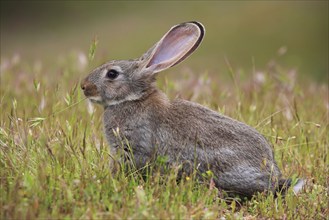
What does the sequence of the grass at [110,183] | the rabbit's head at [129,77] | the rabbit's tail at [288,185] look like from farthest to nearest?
the rabbit's head at [129,77]
the rabbit's tail at [288,185]
the grass at [110,183]

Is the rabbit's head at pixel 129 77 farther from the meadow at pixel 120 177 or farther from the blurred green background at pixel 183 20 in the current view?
the blurred green background at pixel 183 20

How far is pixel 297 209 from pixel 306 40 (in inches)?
851

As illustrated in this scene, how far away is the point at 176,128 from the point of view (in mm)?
6957

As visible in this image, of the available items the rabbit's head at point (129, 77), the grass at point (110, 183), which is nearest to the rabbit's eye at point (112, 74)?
the rabbit's head at point (129, 77)

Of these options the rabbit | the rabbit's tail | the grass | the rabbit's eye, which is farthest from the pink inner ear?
the rabbit's tail

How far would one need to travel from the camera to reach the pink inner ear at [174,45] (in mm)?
7223

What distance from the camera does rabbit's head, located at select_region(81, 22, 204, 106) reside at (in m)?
7.38

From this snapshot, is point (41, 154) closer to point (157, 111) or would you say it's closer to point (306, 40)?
point (157, 111)

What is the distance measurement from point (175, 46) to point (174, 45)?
15 millimetres

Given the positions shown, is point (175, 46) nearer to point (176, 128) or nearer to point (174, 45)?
point (174, 45)

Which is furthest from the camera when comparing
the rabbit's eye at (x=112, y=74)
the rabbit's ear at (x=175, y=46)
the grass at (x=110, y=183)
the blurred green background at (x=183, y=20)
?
the blurred green background at (x=183, y=20)

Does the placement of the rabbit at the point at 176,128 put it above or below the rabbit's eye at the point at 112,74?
below

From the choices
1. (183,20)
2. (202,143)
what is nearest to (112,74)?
(202,143)

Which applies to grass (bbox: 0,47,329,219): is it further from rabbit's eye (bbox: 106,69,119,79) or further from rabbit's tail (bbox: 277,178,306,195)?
rabbit's eye (bbox: 106,69,119,79)
